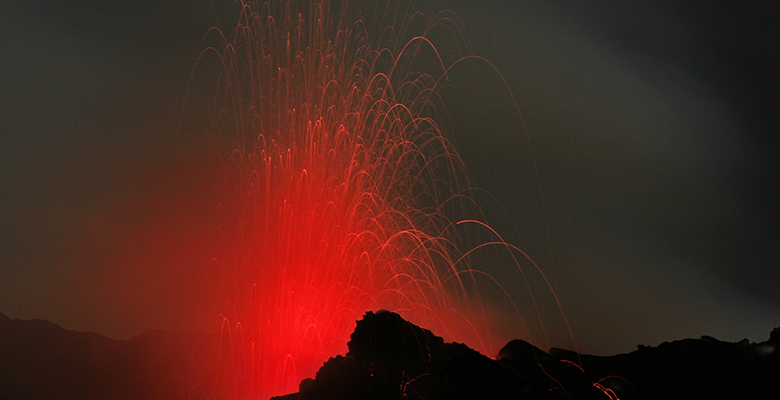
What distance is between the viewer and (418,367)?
21.0m

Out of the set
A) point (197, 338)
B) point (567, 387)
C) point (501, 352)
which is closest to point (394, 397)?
point (567, 387)

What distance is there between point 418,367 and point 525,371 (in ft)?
23.7

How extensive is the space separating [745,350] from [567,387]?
14.9 metres

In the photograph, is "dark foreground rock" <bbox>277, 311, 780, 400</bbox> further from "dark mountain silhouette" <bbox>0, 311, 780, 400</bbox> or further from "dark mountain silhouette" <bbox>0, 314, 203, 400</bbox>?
"dark mountain silhouette" <bbox>0, 314, 203, 400</bbox>

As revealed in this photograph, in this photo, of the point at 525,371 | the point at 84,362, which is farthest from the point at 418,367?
the point at 84,362

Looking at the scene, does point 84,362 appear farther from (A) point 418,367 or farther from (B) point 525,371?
(B) point 525,371

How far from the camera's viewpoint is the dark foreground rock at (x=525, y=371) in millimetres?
19392

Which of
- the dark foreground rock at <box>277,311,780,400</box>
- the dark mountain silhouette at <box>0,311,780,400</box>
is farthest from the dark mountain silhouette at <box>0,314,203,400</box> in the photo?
the dark foreground rock at <box>277,311,780,400</box>

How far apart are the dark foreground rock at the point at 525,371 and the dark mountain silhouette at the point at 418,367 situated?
2.1 inches

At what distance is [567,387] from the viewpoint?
23.0m

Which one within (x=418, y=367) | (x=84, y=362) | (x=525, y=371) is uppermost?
(x=418, y=367)

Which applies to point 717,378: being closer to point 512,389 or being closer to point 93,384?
point 512,389

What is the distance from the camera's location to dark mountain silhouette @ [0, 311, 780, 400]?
785 inches

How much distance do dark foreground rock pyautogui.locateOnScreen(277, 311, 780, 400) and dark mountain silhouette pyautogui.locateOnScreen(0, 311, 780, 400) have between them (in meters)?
0.05
